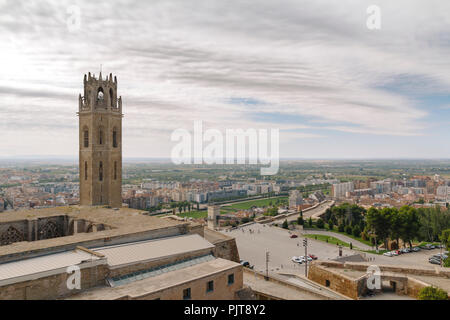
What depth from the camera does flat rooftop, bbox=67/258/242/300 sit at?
10.4 meters

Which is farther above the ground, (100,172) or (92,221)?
(100,172)

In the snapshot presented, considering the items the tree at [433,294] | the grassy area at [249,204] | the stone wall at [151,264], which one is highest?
the stone wall at [151,264]

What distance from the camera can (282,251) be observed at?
117 feet

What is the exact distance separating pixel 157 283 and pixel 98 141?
13604 millimetres

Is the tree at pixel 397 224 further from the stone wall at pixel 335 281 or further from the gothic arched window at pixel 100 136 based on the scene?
the gothic arched window at pixel 100 136

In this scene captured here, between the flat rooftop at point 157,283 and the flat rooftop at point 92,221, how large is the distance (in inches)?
106

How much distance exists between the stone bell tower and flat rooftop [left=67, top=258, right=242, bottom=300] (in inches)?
457

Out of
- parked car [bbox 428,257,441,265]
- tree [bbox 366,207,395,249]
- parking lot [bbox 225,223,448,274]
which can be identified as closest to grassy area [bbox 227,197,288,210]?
parking lot [bbox 225,223,448,274]

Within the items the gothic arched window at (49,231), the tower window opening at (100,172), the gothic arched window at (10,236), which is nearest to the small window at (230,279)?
the gothic arched window at (49,231)

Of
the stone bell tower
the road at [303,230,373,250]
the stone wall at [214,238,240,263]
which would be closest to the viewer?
the stone wall at [214,238,240,263]

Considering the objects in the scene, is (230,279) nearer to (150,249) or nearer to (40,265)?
(150,249)

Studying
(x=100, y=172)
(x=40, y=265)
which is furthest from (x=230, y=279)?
(x=100, y=172)

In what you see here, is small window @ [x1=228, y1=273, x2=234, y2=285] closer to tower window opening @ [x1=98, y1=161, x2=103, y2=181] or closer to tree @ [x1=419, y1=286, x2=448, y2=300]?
tree @ [x1=419, y1=286, x2=448, y2=300]

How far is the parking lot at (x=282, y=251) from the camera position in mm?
29347
